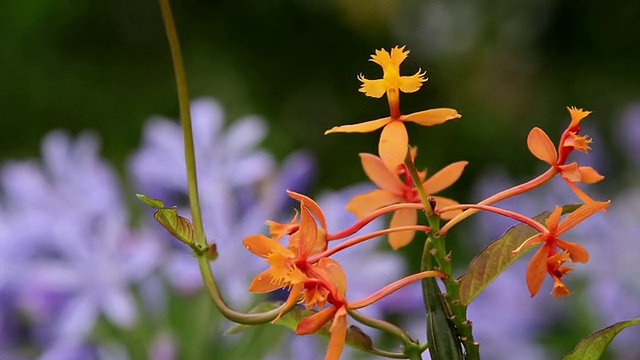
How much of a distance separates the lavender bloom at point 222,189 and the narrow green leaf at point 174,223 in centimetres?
30

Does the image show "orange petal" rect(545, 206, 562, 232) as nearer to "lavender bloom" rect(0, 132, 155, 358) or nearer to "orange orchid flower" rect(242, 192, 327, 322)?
"orange orchid flower" rect(242, 192, 327, 322)

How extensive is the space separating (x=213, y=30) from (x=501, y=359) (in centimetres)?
53

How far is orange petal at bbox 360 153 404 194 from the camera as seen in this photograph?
8.2 inches

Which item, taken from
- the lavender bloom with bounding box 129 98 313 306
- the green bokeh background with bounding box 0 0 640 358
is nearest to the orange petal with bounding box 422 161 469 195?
the lavender bloom with bounding box 129 98 313 306

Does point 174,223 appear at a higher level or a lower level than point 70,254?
higher

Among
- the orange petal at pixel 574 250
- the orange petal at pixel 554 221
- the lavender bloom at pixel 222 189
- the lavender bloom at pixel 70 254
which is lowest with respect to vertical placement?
the lavender bloom at pixel 70 254

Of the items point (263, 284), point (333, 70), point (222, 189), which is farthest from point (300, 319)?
point (333, 70)

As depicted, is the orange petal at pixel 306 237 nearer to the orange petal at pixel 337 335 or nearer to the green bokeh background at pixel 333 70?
the orange petal at pixel 337 335

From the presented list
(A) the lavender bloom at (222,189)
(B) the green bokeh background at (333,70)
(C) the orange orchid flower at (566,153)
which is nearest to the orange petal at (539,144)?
(C) the orange orchid flower at (566,153)

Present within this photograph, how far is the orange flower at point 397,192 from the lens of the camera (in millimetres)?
207

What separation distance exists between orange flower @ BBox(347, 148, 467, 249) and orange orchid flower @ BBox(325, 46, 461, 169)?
15mm

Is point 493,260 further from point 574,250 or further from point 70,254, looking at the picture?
point 70,254

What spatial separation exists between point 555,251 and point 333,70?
0.86 meters

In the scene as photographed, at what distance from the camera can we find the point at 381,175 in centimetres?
21
